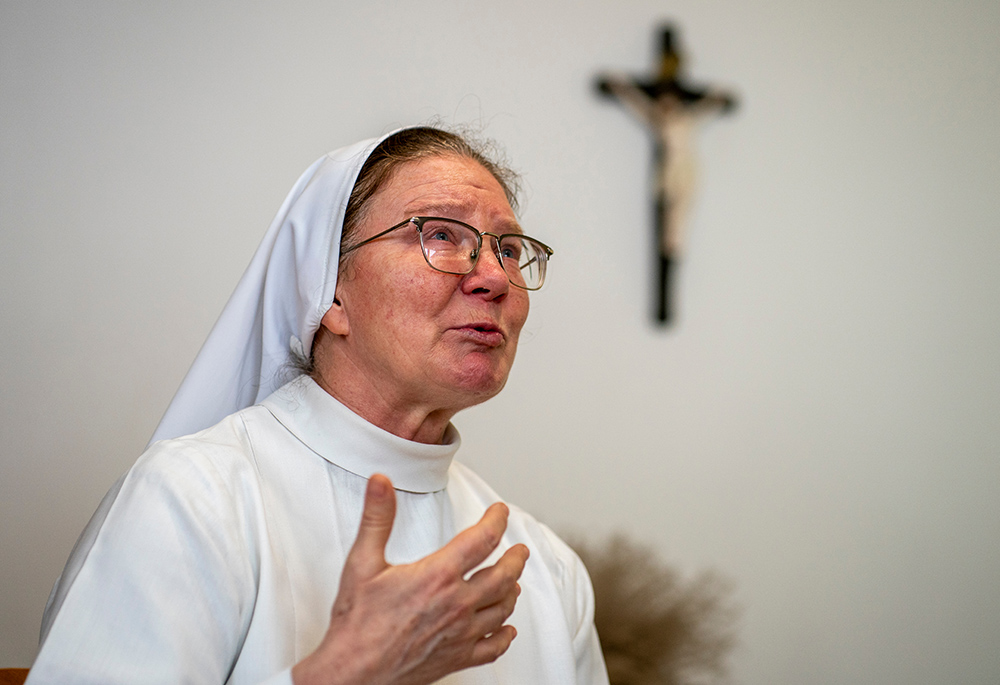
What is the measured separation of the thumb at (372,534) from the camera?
111 centimetres

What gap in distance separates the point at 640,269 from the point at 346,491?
212 centimetres

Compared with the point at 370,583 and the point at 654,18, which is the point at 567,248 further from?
the point at 370,583

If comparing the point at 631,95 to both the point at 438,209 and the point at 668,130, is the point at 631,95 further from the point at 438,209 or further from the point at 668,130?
the point at 438,209

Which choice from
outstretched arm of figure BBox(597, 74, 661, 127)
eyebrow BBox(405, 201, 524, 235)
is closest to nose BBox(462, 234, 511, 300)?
eyebrow BBox(405, 201, 524, 235)

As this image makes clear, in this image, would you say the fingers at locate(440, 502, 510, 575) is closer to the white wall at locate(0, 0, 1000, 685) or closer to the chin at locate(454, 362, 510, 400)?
the chin at locate(454, 362, 510, 400)

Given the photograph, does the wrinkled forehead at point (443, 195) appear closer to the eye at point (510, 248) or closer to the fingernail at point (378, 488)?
the eye at point (510, 248)

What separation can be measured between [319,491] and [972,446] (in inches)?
125

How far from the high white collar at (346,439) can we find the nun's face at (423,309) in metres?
0.09

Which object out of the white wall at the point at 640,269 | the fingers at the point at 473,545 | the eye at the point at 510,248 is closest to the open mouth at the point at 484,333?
the eye at the point at 510,248

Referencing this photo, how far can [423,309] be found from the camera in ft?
5.43

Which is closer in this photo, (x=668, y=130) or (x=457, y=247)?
(x=457, y=247)

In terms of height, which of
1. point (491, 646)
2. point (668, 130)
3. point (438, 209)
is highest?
point (668, 130)

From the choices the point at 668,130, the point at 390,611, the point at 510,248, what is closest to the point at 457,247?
the point at 510,248

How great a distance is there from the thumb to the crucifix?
8.18 ft
